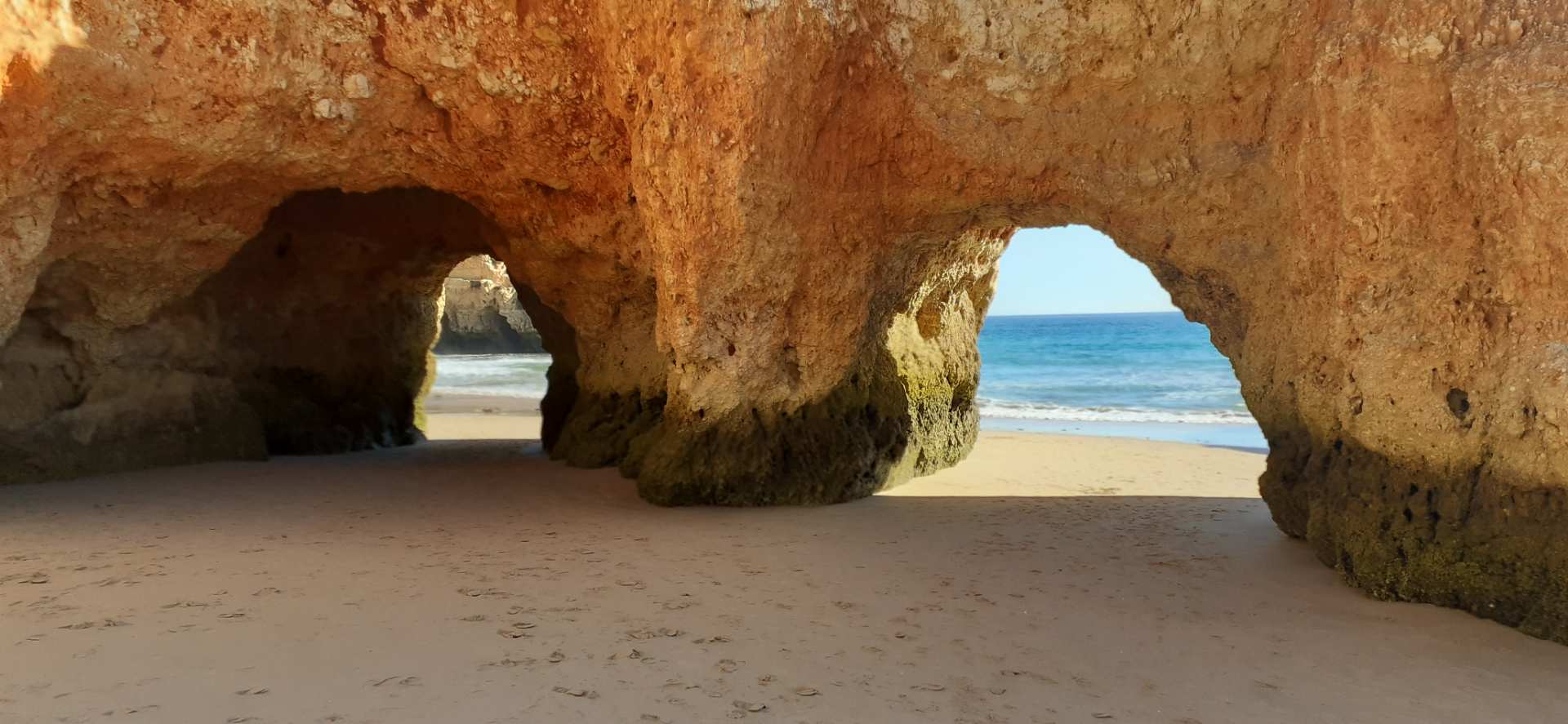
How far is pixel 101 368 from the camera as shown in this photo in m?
7.70

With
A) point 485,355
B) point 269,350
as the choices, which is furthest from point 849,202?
point 485,355

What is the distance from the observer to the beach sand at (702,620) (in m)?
3.28

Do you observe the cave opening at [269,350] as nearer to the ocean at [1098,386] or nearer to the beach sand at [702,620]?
the beach sand at [702,620]

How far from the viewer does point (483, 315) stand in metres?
31.8

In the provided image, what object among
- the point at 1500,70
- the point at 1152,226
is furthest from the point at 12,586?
the point at 1500,70

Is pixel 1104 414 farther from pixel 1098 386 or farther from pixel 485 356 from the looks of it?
pixel 485 356

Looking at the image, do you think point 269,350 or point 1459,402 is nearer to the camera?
point 1459,402

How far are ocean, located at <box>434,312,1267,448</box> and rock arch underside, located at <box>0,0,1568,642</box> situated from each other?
24.4 feet

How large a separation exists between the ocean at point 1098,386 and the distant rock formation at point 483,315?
45cm

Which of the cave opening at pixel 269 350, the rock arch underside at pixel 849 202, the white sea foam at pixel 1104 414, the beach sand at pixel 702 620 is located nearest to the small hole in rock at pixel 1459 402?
the rock arch underside at pixel 849 202

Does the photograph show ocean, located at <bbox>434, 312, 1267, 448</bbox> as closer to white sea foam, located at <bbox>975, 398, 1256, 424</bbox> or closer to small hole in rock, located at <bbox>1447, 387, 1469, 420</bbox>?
white sea foam, located at <bbox>975, 398, 1256, 424</bbox>

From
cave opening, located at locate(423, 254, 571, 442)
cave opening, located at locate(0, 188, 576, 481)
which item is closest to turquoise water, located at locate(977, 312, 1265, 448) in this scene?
cave opening, located at locate(0, 188, 576, 481)

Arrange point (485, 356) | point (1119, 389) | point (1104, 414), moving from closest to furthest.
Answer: point (1104, 414)
point (1119, 389)
point (485, 356)

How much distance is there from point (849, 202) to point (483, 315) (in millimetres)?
27152
